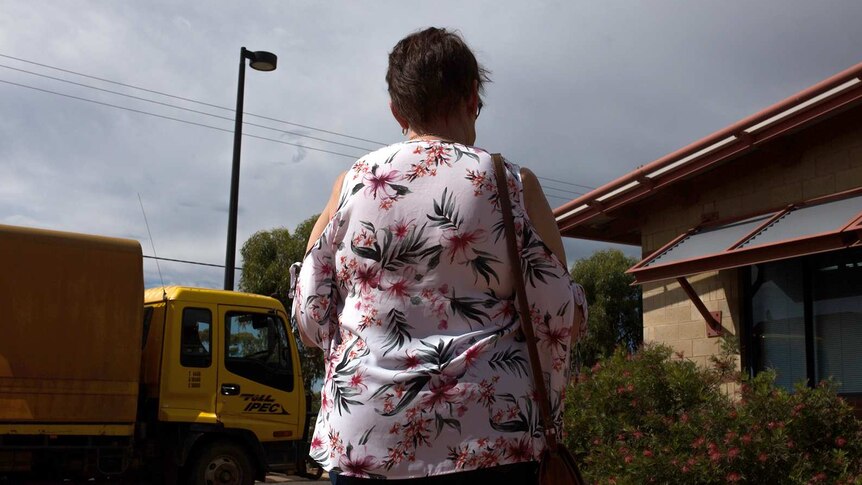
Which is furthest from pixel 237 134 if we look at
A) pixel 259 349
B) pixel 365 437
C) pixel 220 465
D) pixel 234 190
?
pixel 365 437

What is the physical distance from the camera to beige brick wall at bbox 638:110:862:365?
30.7 feet

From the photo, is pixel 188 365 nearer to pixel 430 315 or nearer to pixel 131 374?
pixel 131 374

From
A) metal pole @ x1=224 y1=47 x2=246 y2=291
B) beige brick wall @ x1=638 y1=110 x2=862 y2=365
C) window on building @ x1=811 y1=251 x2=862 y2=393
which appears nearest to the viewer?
window on building @ x1=811 y1=251 x2=862 y2=393

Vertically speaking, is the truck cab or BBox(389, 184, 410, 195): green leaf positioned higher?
BBox(389, 184, 410, 195): green leaf

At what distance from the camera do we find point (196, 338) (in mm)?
12070

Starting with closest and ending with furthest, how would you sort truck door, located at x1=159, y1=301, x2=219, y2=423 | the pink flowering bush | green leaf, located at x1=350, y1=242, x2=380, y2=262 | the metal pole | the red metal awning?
green leaf, located at x1=350, y1=242, x2=380, y2=262, the pink flowering bush, the red metal awning, truck door, located at x1=159, y1=301, x2=219, y2=423, the metal pole

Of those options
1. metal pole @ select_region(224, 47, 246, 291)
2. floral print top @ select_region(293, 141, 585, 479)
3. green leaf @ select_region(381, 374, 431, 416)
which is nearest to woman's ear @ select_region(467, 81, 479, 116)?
floral print top @ select_region(293, 141, 585, 479)

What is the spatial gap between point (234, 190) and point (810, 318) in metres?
9.12

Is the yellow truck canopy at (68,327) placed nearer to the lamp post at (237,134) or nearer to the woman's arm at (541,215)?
the lamp post at (237,134)

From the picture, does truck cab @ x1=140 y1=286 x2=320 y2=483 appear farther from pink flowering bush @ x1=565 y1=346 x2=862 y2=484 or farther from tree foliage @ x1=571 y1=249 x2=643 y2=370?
tree foliage @ x1=571 y1=249 x2=643 y2=370

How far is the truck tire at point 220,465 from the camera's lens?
1189 cm

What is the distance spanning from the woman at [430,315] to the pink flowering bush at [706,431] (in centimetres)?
543

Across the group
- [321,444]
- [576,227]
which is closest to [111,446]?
[576,227]

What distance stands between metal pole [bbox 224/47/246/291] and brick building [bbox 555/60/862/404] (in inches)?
225
